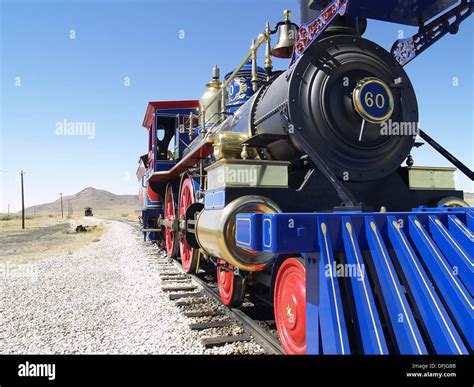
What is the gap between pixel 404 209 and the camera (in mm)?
3707

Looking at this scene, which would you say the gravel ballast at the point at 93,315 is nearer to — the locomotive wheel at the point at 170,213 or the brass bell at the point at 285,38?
the locomotive wheel at the point at 170,213

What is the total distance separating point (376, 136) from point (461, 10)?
1251mm

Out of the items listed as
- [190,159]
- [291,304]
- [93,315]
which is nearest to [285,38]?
[190,159]

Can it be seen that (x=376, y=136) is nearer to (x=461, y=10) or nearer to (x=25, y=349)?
(x=461, y=10)

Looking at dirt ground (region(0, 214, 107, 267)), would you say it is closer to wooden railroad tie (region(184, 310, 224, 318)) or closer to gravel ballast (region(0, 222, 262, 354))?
gravel ballast (region(0, 222, 262, 354))

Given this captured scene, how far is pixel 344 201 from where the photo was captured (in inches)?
122

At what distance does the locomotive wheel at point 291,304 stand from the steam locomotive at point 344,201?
12 mm

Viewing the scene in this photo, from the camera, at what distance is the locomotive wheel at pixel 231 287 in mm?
4156

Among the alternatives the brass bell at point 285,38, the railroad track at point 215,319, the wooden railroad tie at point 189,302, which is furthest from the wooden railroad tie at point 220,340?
the brass bell at point 285,38

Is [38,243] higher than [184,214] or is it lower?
lower

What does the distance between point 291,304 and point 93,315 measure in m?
2.69

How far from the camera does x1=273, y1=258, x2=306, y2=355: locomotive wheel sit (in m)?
2.68

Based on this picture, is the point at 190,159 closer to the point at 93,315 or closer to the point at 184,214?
the point at 184,214
